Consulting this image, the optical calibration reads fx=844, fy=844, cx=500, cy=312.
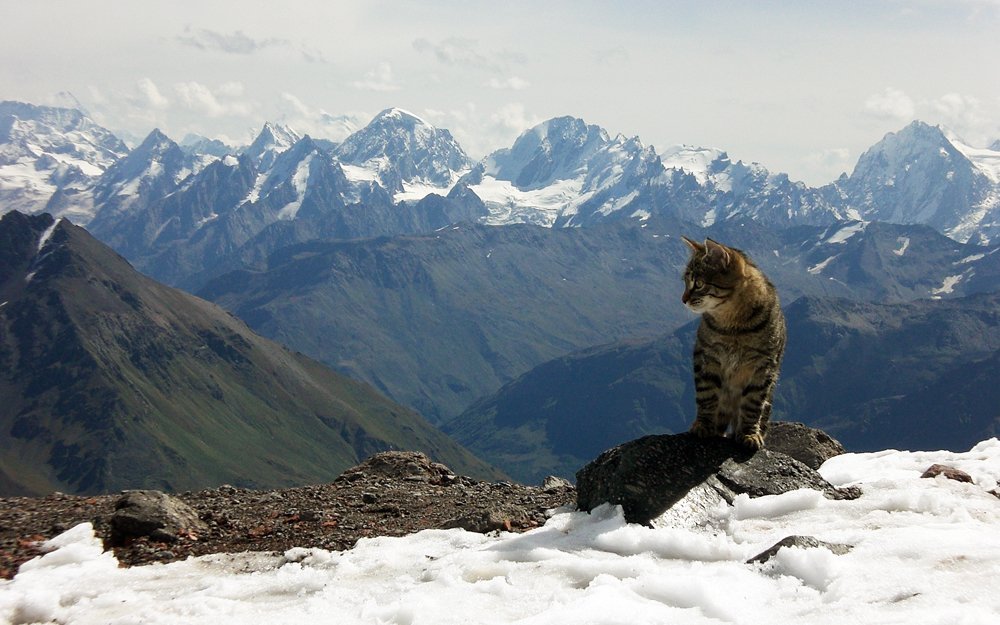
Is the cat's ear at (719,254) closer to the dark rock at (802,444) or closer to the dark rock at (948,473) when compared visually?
the dark rock at (948,473)

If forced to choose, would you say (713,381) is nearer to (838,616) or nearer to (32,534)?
(838,616)

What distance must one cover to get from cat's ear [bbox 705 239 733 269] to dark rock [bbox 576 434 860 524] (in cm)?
400

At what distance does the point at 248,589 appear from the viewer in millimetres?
14023

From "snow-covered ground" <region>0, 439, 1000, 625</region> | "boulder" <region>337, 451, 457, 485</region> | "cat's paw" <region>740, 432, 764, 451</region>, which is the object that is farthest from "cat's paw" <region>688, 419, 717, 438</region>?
"boulder" <region>337, 451, 457, 485</region>

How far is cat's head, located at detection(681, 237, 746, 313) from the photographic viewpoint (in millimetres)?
15773

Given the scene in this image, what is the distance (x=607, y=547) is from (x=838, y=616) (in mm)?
4365

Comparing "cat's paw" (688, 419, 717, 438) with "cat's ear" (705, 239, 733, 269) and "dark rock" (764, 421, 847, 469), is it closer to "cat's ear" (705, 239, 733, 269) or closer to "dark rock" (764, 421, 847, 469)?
"cat's ear" (705, 239, 733, 269)

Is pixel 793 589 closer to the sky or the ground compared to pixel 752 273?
closer to the ground

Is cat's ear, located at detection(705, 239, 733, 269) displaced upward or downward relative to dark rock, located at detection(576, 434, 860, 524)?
upward

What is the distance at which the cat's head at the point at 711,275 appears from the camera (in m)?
15.8

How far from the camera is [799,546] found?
1338 centimetres

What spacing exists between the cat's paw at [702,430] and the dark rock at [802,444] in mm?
4842

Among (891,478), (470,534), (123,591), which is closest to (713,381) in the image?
(891,478)

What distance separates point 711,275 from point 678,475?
3.96 metres
